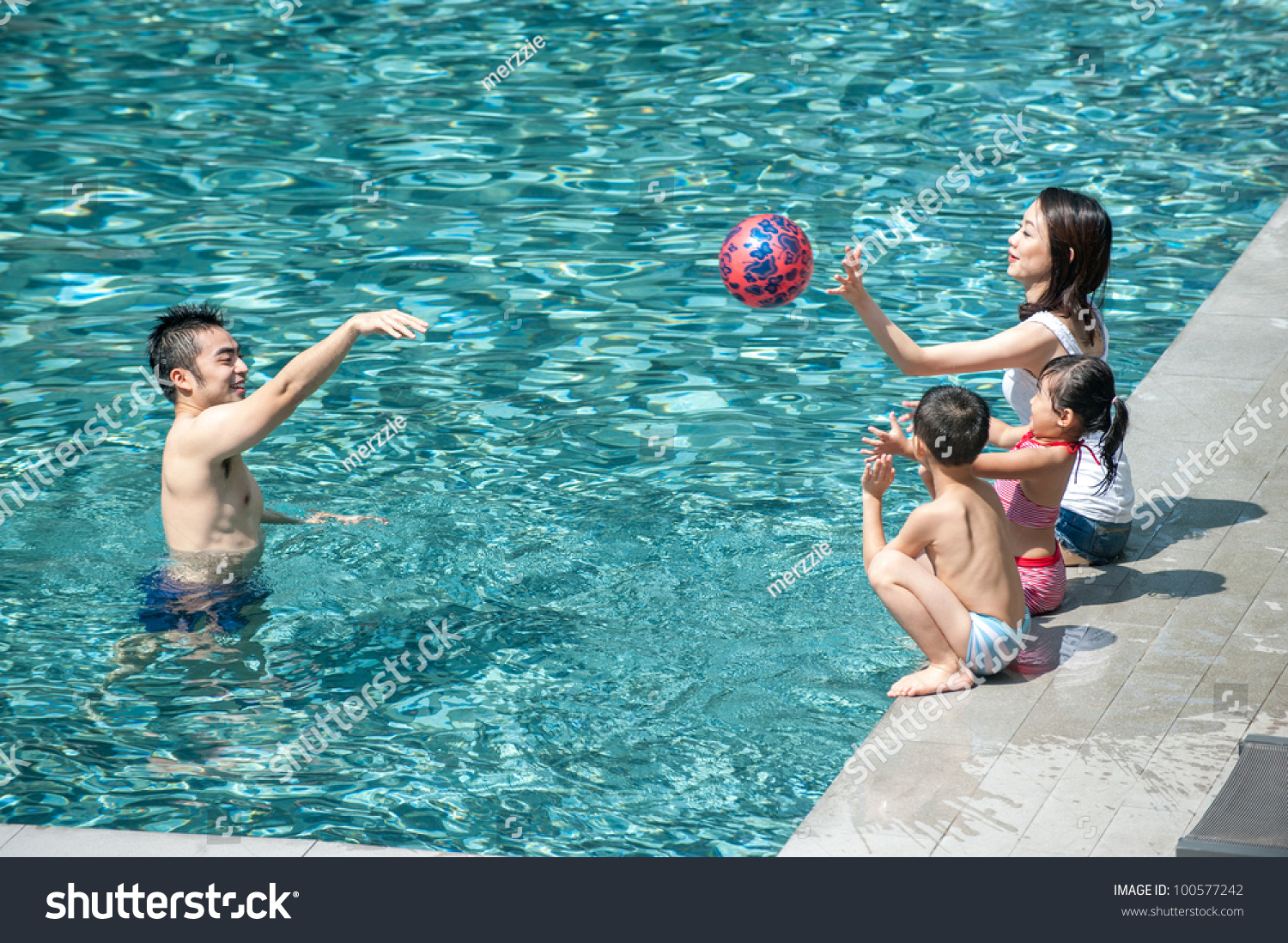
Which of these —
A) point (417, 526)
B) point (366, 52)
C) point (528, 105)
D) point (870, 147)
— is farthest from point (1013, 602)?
point (366, 52)

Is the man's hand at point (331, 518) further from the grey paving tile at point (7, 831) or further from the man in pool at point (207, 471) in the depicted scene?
the grey paving tile at point (7, 831)

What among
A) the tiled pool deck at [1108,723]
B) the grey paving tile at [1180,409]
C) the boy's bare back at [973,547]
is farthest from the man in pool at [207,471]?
the grey paving tile at [1180,409]

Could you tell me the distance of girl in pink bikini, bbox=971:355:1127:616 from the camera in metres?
5.48

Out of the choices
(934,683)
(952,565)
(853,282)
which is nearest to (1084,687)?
(934,683)

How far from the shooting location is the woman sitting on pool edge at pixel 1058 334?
19.0 feet

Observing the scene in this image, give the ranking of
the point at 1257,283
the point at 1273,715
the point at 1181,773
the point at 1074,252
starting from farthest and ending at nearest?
the point at 1257,283 < the point at 1074,252 < the point at 1273,715 < the point at 1181,773

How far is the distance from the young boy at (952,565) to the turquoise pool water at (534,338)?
1.49 ft

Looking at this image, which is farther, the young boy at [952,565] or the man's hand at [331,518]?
the man's hand at [331,518]

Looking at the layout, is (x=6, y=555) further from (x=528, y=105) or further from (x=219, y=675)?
(x=528, y=105)

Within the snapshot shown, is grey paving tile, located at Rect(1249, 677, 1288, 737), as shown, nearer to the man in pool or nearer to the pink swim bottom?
the pink swim bottom

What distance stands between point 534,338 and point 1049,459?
4.36 metres

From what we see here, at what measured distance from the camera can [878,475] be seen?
17.6 ft

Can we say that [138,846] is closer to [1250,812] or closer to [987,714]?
[987,714]

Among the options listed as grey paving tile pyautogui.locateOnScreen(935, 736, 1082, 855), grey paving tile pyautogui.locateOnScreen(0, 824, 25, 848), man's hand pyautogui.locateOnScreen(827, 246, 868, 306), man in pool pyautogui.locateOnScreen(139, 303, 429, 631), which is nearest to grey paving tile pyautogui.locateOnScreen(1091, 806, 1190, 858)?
grey paving tile pyautogui.locateOnScreen(935, 736, 1082, 855)
